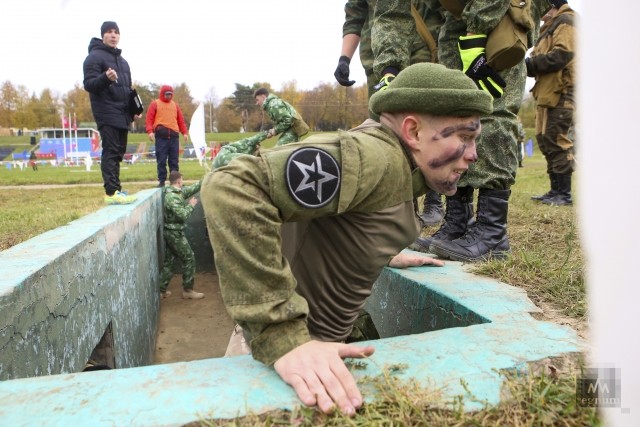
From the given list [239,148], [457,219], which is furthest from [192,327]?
[457,219]

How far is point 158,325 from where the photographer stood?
5.02 metres

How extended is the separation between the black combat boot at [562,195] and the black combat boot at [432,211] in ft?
4.78

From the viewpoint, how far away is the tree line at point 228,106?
154ft

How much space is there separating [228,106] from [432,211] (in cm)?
5293

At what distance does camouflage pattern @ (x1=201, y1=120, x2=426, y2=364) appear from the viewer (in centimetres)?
114

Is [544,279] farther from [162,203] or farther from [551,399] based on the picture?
[162,203]

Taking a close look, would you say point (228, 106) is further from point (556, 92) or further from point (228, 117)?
point (556, 92)

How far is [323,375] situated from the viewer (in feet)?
3.40

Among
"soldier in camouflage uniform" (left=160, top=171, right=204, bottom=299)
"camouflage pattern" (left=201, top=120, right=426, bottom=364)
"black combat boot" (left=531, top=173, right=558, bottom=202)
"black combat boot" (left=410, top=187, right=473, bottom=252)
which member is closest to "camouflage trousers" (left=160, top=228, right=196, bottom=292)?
"soldier in camouflage uniform" (left=160, top=171, right=204, bottom=299)

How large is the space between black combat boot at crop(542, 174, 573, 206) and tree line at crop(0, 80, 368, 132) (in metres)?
40.4

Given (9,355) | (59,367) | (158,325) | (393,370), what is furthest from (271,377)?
(158,325)

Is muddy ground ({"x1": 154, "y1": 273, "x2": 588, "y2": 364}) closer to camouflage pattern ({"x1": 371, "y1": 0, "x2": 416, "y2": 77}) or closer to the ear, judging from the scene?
camouflage pattern ({"x1": 371, "y1": 0, "x2": 416, "y2": 77})

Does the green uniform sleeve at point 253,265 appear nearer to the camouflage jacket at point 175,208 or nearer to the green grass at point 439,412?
the green grass at point 439,412

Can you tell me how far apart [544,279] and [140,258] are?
10.4 feet
